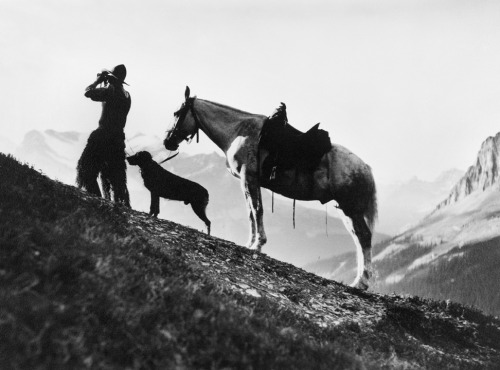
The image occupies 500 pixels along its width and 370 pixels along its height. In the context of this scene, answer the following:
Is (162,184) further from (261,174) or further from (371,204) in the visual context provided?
(371,204)

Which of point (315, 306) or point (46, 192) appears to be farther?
point (315, 306)

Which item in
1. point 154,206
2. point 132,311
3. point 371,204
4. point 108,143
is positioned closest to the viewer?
point 132,311

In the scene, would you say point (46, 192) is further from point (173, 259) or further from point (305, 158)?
point (305, 158)

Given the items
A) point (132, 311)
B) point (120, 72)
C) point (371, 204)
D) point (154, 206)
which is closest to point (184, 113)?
point (120, 72)

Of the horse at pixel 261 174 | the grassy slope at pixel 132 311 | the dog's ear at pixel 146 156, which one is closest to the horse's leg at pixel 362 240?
the horse at pixel 261 174

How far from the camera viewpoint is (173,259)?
25.1ft

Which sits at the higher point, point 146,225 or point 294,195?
point 294,195

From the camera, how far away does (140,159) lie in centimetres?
1677

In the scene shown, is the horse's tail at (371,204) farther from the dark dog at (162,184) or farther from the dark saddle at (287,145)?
the dark dog at (162,184)

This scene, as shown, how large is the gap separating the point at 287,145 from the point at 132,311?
392 inches

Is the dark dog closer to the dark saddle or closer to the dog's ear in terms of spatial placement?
the dog's ear

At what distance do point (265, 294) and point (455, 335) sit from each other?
547cm

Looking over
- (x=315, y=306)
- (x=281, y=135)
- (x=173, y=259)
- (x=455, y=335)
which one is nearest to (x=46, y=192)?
(x=173, y=259)

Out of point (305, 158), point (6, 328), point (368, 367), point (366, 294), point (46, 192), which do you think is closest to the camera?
point (6, 328)
